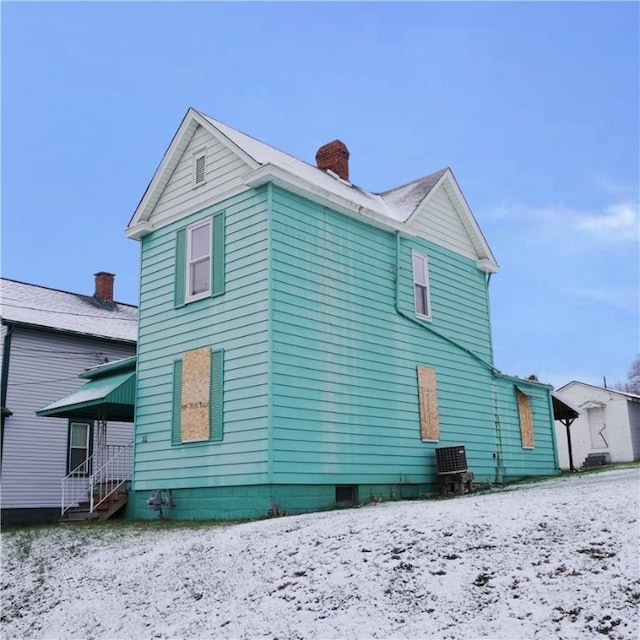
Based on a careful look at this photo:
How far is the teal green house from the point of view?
1370 centimetres

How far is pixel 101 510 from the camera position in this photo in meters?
16.5

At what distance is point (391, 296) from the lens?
1666 cm

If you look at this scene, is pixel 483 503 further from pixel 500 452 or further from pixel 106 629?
pixel 500 452

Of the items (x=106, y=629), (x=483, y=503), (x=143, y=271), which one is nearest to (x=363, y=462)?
(x=483, y=503)

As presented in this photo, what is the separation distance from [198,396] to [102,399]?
8.01 feet

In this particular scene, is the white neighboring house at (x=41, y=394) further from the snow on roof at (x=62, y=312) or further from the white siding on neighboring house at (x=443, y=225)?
the white siding on neighboring house at (x=443, y=225)

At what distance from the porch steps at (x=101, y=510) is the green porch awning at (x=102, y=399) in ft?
6.21

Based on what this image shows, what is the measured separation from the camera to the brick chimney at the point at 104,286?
2834cm

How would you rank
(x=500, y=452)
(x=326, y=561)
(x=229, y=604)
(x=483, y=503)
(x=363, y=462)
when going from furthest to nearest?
(x=500, y=452), (x=363, y=462), (x=483, y=503), (x=326, y=561), (x=229, y=604)

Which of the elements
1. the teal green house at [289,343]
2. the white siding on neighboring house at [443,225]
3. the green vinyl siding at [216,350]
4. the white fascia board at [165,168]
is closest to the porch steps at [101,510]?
the teal green house at [289,343]

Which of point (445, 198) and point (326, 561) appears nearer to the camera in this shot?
point (326, 561)

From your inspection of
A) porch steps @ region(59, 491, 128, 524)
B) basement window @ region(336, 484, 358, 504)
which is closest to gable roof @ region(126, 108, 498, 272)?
basement window @ region(336, 484, 358, 504)

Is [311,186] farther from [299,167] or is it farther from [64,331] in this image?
[64,331]

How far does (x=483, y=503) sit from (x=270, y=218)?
6.80 meters
